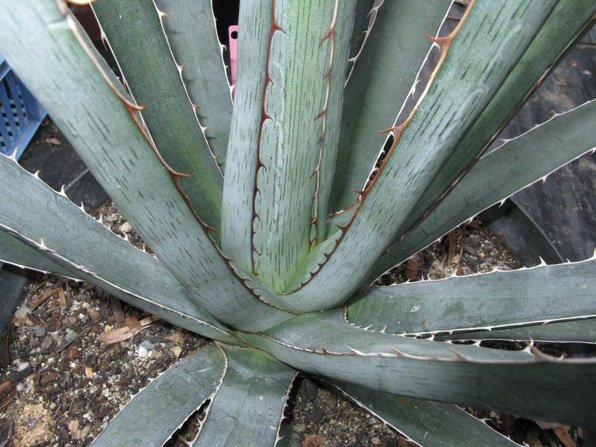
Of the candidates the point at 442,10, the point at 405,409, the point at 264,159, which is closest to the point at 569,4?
the point at 442,10

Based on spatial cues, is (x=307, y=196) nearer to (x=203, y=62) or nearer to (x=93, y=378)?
(x=203, y=62)

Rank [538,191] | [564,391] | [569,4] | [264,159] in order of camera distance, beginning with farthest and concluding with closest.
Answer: [538,191]
[264,159]
[569,4]
[564,391]

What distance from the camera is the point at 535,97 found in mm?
1833

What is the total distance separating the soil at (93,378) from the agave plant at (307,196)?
143 millimetres

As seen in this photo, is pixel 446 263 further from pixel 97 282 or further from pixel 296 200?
pixel 97 282

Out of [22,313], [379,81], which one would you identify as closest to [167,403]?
[22,313]

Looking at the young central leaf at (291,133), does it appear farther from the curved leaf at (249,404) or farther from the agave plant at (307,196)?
the curved leaf at (249,404)

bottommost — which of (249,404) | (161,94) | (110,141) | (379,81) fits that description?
(249,404)

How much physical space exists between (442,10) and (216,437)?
31.5 inches

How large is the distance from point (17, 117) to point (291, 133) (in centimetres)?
118

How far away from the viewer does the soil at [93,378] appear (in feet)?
3.24

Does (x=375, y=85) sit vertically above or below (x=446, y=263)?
above

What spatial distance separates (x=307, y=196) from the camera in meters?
0.78

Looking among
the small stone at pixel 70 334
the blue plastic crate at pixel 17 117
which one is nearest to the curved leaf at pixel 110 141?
the small stone at pixel 70 334
